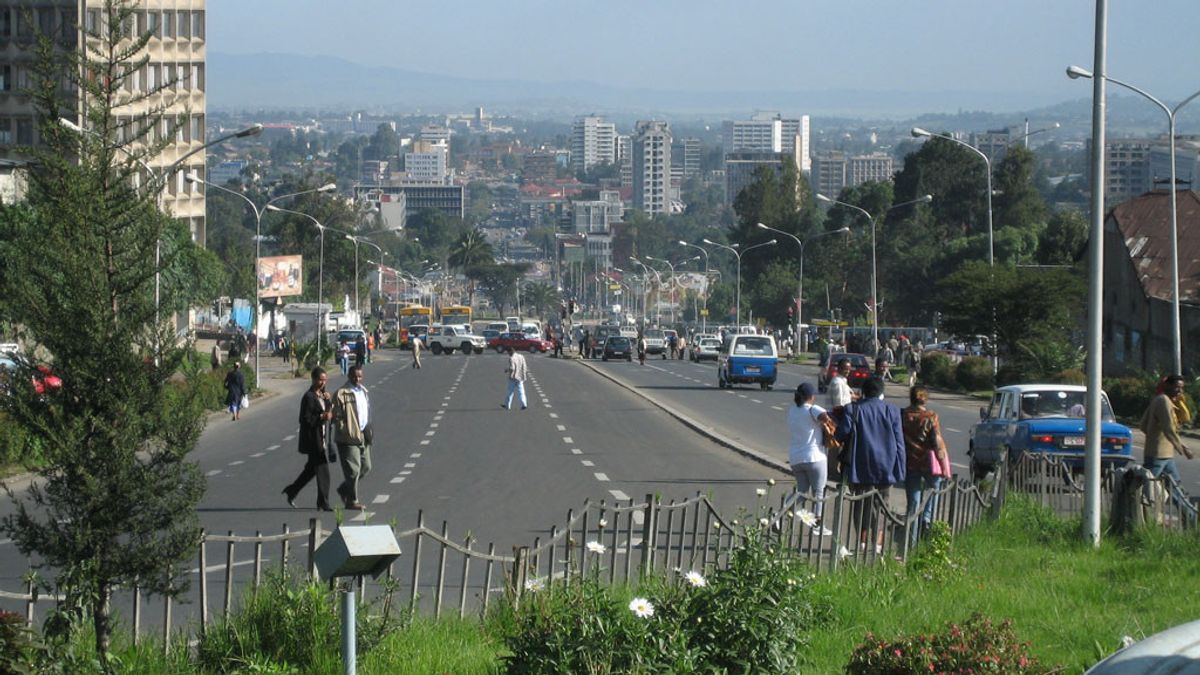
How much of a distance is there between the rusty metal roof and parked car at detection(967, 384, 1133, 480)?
2890 cm

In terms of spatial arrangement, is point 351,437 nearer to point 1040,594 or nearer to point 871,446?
point 871,446

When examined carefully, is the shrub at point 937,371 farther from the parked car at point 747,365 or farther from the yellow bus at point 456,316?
the yellow bus at point 456,316

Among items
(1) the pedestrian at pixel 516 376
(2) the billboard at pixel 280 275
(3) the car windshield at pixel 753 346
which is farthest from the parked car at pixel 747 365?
(2) the billboard at pixel 280 275

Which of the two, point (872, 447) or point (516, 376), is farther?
point (516, 376)

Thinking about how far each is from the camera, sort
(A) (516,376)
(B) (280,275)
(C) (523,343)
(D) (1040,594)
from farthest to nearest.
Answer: (C) (523,343)
(B) (280,275)
(A) (516,376)
(D) (1040,594)

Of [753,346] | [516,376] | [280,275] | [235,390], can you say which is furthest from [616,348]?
[235,390]

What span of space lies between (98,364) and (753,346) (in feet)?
147

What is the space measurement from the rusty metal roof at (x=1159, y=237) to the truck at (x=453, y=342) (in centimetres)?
4178

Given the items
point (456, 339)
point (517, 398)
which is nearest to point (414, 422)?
point (517, 398)

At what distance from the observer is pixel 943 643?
26.2 feet

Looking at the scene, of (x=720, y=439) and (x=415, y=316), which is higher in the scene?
(x=720, y=439)

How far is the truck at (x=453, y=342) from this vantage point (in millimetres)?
91875

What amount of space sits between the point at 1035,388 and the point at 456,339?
6957cm

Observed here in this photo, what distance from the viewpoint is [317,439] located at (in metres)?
19.1
